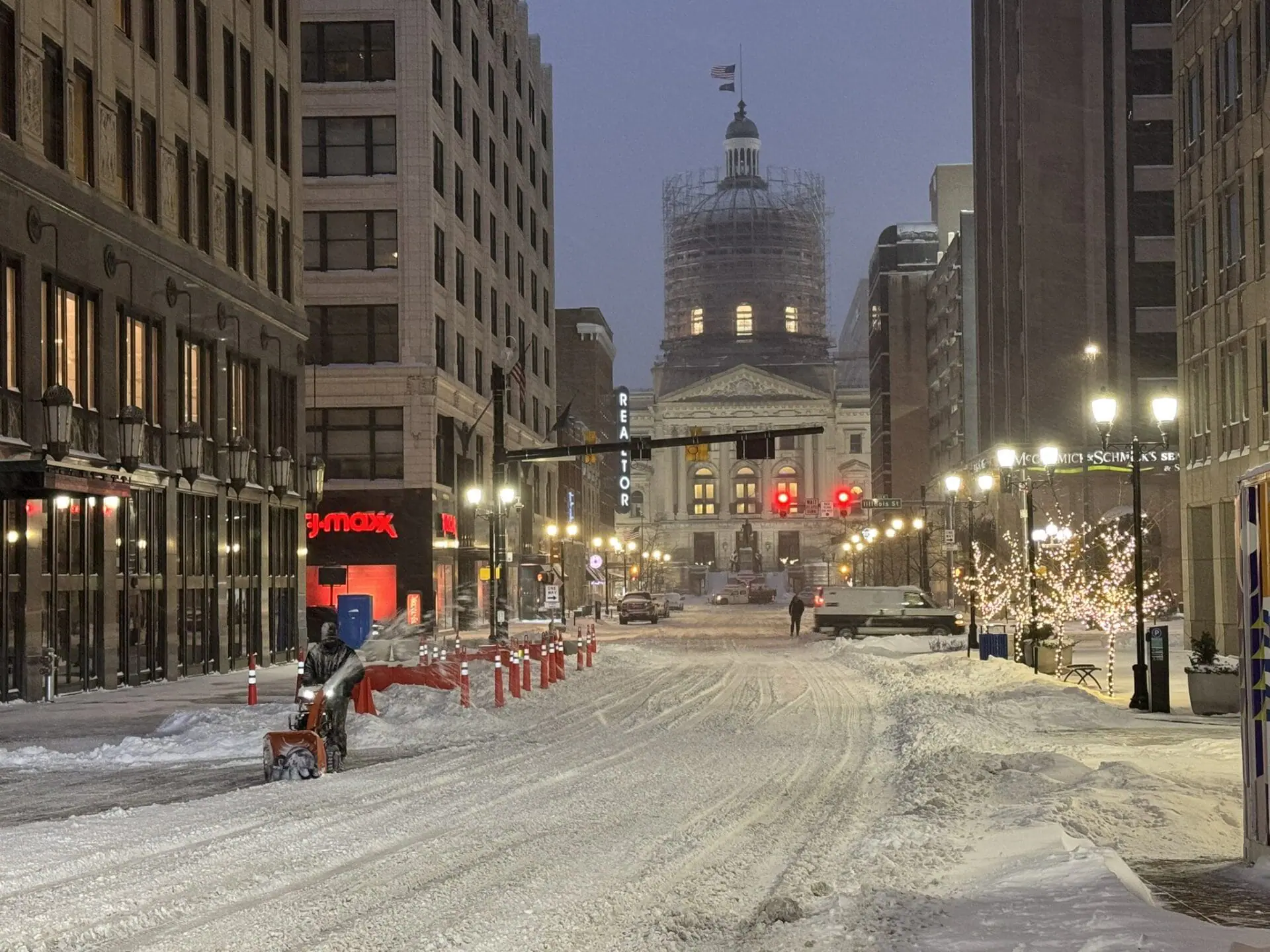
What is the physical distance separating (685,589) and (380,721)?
502 ft

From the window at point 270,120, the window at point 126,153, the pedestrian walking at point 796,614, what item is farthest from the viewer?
the pedestrian walking at point 796,614

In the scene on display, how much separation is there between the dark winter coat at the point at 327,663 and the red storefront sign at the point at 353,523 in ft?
143

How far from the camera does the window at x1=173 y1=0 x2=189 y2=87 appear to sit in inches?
1471

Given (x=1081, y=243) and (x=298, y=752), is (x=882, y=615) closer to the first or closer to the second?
(x=1081, y=243)

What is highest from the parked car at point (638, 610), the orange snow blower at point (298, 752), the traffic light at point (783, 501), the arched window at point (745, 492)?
the arched window at point (745, 492)

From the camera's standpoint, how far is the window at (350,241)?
60969 mm

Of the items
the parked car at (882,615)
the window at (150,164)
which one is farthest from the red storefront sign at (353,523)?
the window at (150,164)

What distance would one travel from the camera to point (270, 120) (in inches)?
1759

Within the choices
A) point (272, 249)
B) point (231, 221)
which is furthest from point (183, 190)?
point (272, 249)

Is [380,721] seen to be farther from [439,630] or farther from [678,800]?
[439,630]

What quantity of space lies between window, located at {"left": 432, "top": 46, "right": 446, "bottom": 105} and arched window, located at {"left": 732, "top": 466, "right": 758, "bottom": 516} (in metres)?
123

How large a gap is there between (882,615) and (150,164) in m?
31.1

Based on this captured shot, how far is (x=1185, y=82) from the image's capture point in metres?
42.6

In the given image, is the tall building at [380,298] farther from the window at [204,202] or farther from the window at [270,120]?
the window at [204,202]
